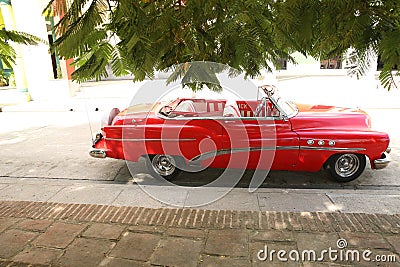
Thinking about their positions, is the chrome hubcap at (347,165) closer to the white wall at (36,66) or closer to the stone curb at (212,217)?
the stone curb at (212,217)

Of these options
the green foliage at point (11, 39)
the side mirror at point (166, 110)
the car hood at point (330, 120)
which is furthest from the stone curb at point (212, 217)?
the green foliage at point (11, 39)

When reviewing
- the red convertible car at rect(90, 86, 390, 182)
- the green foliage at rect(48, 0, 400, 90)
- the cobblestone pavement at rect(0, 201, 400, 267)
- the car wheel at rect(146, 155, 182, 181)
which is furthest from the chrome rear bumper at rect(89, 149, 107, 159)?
the green foliage at rect(48, 0, 400, 90)

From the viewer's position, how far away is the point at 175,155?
4.69m

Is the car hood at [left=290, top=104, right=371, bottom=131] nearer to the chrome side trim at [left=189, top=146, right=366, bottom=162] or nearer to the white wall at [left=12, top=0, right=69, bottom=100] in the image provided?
the chrome side trim at [left=189, top=146, right=366, bottom=162]

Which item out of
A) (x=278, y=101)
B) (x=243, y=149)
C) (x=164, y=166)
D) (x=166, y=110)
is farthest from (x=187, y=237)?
(x=278, y=101)

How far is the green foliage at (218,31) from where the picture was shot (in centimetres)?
145

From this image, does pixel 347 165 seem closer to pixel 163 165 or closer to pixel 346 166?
pixel 346 166

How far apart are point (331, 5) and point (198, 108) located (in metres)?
3.48

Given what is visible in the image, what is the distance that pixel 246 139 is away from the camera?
4.48m

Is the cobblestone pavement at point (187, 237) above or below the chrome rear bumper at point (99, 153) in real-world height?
below

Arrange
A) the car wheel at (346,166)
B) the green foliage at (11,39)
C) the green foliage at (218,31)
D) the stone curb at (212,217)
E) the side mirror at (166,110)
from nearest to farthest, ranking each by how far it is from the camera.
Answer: the green foliage at (218,31), the green foliage at (11,39), the stone curb at (212,217), the car wheel at (346,166), the side mirror at (166,110)

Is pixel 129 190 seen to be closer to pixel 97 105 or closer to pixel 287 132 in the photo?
pixel 287 132

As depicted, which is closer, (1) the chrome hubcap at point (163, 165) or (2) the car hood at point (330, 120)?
(2) the car hood at point (330, 120)

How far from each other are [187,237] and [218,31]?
2027mm
